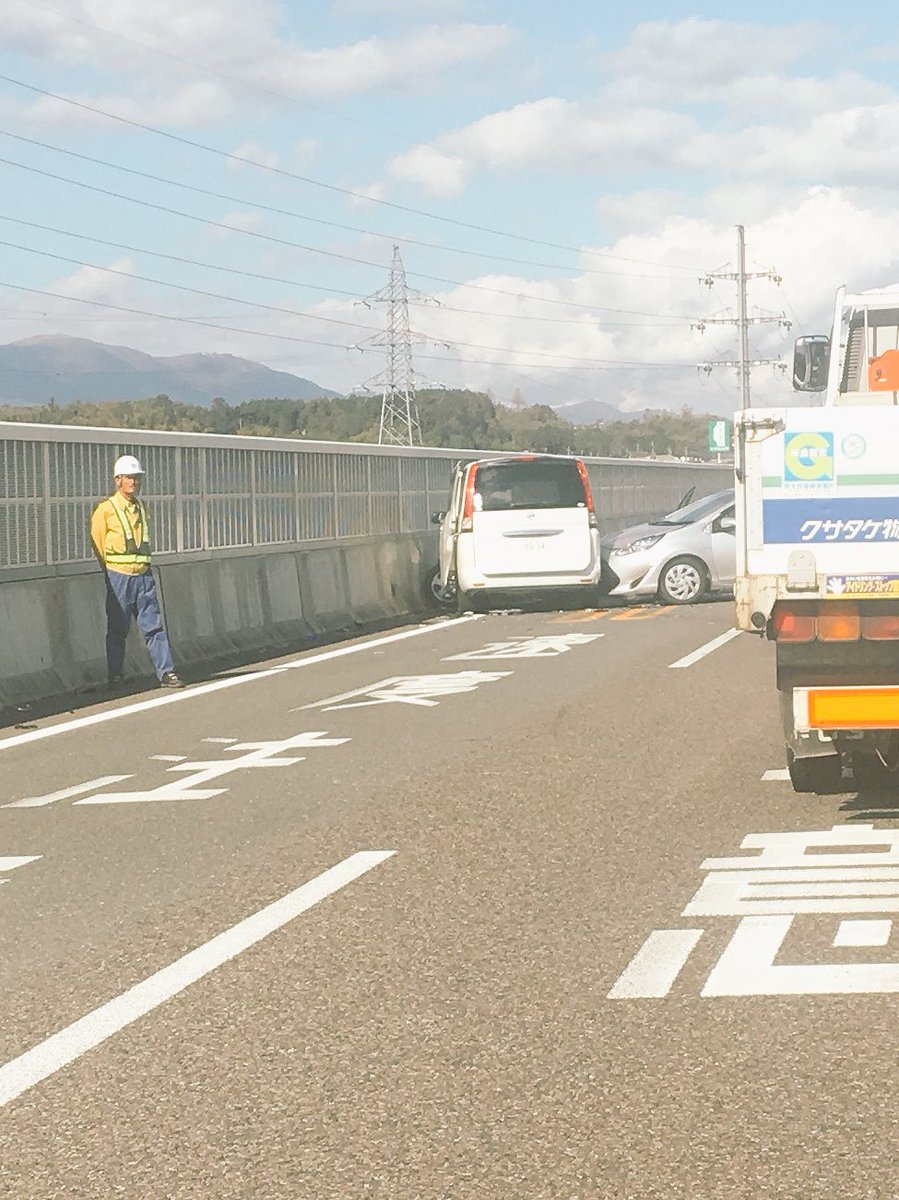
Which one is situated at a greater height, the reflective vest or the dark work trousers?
the reflective vest

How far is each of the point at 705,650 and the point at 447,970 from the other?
1216 centimetres

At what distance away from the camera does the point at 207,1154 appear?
4707 millimetres

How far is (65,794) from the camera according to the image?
35.0 ft

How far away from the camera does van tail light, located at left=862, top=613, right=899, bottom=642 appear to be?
29.3ft

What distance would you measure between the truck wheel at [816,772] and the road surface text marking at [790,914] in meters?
0.81

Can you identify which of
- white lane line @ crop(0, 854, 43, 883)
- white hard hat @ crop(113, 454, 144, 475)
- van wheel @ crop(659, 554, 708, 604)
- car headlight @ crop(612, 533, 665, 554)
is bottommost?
white lane line @ crop(0, 854, 43, 883)

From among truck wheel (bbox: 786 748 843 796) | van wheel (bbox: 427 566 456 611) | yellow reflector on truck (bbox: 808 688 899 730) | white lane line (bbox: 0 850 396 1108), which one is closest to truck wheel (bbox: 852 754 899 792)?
truck wheel (bbox: 786 748 843 796)

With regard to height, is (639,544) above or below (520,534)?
below

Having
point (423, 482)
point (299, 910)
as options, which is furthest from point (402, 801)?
point (423, 482)

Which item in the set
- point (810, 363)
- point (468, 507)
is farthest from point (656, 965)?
point (468, 507)

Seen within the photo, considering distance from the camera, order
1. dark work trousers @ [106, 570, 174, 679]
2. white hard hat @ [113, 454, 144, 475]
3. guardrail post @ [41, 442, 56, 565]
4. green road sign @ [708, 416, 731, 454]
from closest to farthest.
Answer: dark work trousers @ [106, 570, 174, 679] < white hard hat @ [113, 454, 144, 475] < guardrail post @ [41, 442, 56, 565] < green road sign @ [708, 416, 731, 454]

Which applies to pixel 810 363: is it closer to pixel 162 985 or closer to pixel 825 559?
pixel 825 559

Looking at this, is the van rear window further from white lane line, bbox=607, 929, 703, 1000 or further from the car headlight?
white lane line, bbox=607, 929, 703, 1000

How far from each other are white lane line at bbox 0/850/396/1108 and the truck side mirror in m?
5.37
